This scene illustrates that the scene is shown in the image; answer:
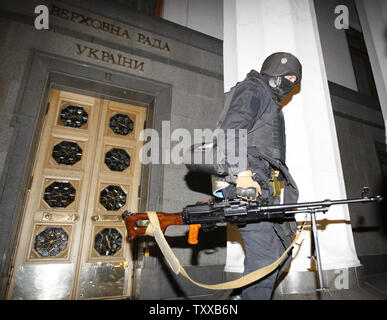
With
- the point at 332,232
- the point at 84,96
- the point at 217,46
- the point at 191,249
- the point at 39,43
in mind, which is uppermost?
the point at 217,46

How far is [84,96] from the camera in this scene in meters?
4.33

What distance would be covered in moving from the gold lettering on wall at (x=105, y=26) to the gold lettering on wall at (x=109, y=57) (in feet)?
1.39

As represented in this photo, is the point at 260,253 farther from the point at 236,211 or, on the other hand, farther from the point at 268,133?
the point at 268,133

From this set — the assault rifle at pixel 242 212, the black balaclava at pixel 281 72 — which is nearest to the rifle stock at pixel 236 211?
the assault rifle at pixel 242 212

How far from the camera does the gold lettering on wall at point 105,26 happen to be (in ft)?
13.2

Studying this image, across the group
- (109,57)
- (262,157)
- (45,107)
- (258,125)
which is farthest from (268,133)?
(45,107)

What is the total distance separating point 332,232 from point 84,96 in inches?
169

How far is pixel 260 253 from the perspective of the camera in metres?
1.72

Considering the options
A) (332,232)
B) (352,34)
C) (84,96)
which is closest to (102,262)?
(84,96)

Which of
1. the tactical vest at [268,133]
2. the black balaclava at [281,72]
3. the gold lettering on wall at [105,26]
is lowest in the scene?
the tactical vest at [268,133]

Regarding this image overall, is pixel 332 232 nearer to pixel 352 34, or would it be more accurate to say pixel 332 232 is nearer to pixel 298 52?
pixel 298 52

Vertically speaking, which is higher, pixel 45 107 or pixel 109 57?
pixel 109 57

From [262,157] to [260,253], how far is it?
0.72 meters

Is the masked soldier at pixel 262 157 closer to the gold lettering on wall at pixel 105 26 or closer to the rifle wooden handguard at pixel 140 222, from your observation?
the rifle wooden handguard at pixel 140 222
